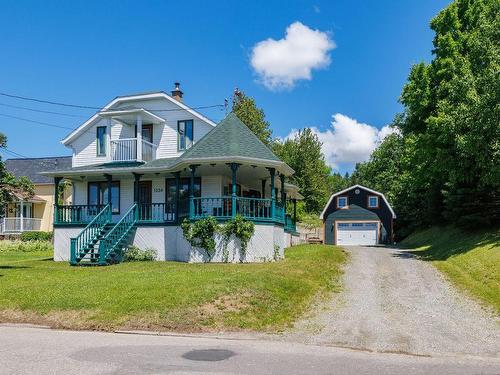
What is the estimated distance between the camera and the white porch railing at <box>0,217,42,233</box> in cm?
4294

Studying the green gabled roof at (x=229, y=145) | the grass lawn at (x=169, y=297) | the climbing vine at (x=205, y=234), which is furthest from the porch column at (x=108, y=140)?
the grass lawn at (x=169, y=297)

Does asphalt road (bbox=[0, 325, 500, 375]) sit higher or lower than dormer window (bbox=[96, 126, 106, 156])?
lower

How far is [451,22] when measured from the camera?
3016 centimetres

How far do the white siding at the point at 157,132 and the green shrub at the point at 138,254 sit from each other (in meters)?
5.62

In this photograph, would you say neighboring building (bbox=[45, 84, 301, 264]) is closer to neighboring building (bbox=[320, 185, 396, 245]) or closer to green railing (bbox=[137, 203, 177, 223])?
green railing (bbox=[137, 203, 177, 223])

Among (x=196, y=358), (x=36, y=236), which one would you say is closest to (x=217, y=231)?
(x=196, y=358)

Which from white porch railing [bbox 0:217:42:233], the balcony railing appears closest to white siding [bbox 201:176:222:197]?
the balcony railing

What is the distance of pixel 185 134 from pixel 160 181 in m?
2.96

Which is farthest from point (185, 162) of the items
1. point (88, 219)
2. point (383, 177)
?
point (383, 177)

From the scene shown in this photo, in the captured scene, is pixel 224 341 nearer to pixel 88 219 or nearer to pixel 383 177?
pixel 88 219

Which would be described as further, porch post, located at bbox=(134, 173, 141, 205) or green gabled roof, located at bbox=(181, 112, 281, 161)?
porch post, located at bbox=(134, 173, 141, 205)

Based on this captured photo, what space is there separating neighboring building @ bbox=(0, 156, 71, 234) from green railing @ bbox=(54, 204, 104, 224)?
1903cm

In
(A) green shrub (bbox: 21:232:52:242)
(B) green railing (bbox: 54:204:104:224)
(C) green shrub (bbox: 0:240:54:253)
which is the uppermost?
(B) green railing (bbox: 54:204:104:224)

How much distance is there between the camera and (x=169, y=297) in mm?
13180
